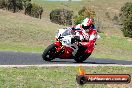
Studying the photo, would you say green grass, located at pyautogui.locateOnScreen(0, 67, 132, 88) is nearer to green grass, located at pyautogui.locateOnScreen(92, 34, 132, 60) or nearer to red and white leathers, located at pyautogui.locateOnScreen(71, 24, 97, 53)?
red and white leathers, located at pyautogui.locateOnScreen(71, 24, 97, 53)

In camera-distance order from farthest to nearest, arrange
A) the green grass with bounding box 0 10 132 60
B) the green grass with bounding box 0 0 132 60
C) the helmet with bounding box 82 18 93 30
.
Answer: the green grass with bounding box 0 10 132 60
the green grass with bounding box 0 0 132 60
the helmet with bounding box 82 18 93 30

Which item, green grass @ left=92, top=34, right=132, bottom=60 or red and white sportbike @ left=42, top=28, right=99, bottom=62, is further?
green grass @ left=92, top=34, right=132, bottom=60

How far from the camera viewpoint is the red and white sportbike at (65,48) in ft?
55.4

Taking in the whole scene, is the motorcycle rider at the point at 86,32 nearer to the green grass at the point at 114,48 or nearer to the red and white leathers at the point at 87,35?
the red and white leathers at the point at 87,35

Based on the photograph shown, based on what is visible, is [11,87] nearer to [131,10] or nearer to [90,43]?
[90,43]

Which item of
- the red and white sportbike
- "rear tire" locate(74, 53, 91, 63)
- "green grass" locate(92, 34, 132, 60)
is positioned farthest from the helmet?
"green grass" locate(92, 34, 132, 60)

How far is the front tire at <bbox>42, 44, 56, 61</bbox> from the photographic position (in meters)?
17.0

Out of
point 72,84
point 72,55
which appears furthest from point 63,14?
point 72,84

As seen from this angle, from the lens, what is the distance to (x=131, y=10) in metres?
98.2

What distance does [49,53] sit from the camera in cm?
1700

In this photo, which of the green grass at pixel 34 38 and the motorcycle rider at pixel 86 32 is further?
the green grass at pixel 34 38

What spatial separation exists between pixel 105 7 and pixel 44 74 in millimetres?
181555

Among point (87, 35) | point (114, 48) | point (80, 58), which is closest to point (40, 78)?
point (87, 35)

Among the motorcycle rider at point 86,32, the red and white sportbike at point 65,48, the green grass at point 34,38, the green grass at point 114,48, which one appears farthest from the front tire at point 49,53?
the green grass at point 114,48
